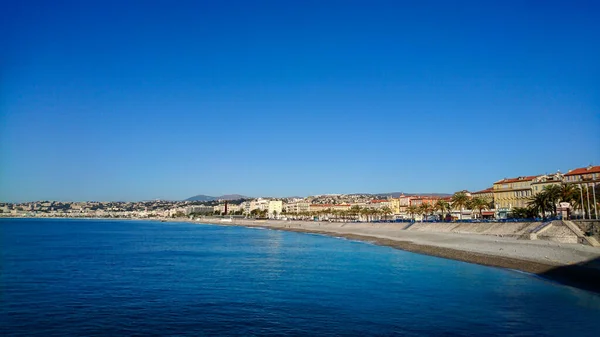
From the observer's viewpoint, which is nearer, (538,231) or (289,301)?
(289,301)

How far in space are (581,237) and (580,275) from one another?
11.9 meters

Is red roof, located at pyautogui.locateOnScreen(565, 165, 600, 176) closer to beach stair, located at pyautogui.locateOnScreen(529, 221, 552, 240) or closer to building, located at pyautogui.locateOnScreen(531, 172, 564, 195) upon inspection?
building, located at pyautogui.locateOnScreen(531, 172, 564, 195)

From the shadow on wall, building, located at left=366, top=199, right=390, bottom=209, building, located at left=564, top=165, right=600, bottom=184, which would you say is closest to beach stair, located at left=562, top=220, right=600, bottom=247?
the shadow on wall

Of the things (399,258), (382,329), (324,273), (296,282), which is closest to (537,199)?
(399,258)

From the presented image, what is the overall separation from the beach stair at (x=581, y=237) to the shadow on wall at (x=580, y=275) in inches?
269

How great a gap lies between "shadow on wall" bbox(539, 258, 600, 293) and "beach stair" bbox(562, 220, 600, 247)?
6838 millimetres

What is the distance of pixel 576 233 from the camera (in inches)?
1508

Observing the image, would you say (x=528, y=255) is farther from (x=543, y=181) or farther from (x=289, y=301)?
(x=543, y=181)

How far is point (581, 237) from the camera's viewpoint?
37375 millimetres

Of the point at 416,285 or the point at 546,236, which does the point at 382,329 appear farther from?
the point at 546,236

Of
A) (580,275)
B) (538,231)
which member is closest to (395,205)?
(538,231)

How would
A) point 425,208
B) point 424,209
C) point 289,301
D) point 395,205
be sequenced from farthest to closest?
1. point 395,205
2. point 424,209
3. point 425,208
4. point 289,301

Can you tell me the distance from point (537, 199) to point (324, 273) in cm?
4105

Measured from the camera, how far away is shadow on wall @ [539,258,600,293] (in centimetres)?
2563
